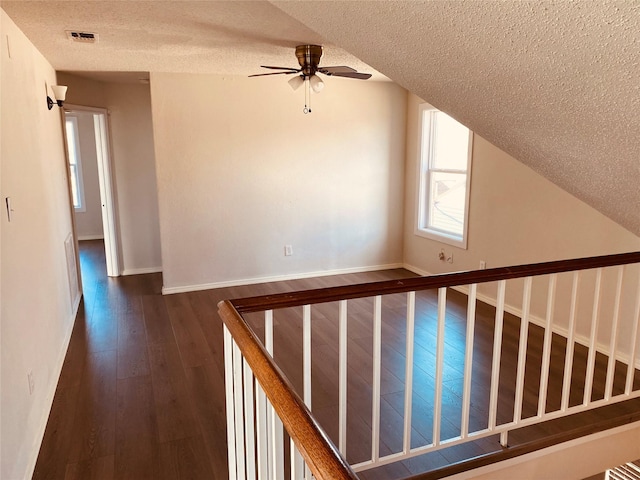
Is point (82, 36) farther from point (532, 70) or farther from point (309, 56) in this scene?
point (532, 70)

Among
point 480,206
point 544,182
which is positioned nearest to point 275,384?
point 544,182

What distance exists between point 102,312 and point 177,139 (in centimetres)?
190

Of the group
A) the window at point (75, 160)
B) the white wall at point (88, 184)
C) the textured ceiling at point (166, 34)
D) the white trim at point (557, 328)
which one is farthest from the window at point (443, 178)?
A: the window at point (75, 160)

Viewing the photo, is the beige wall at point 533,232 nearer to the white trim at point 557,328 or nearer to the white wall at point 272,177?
the white trim at point 557,328

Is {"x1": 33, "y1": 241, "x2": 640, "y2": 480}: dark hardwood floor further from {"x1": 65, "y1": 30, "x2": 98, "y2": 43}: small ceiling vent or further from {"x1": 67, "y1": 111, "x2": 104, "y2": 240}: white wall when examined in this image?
{"x1": 67, "y1": 111, "x2": 104, "y2": 240}: white wall

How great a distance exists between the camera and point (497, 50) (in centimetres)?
153

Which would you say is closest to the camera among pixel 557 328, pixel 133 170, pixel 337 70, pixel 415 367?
pixel 415 367

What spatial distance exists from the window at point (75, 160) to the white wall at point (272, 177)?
146 inches

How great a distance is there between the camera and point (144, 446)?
2.51 meters

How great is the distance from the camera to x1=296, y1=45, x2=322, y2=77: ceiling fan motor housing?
3553 mm

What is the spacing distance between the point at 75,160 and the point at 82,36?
530cm

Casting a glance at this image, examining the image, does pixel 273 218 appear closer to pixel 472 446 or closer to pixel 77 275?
pixel 77 275

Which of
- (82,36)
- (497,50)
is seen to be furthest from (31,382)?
(497,50)

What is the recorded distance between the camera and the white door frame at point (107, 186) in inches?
222
